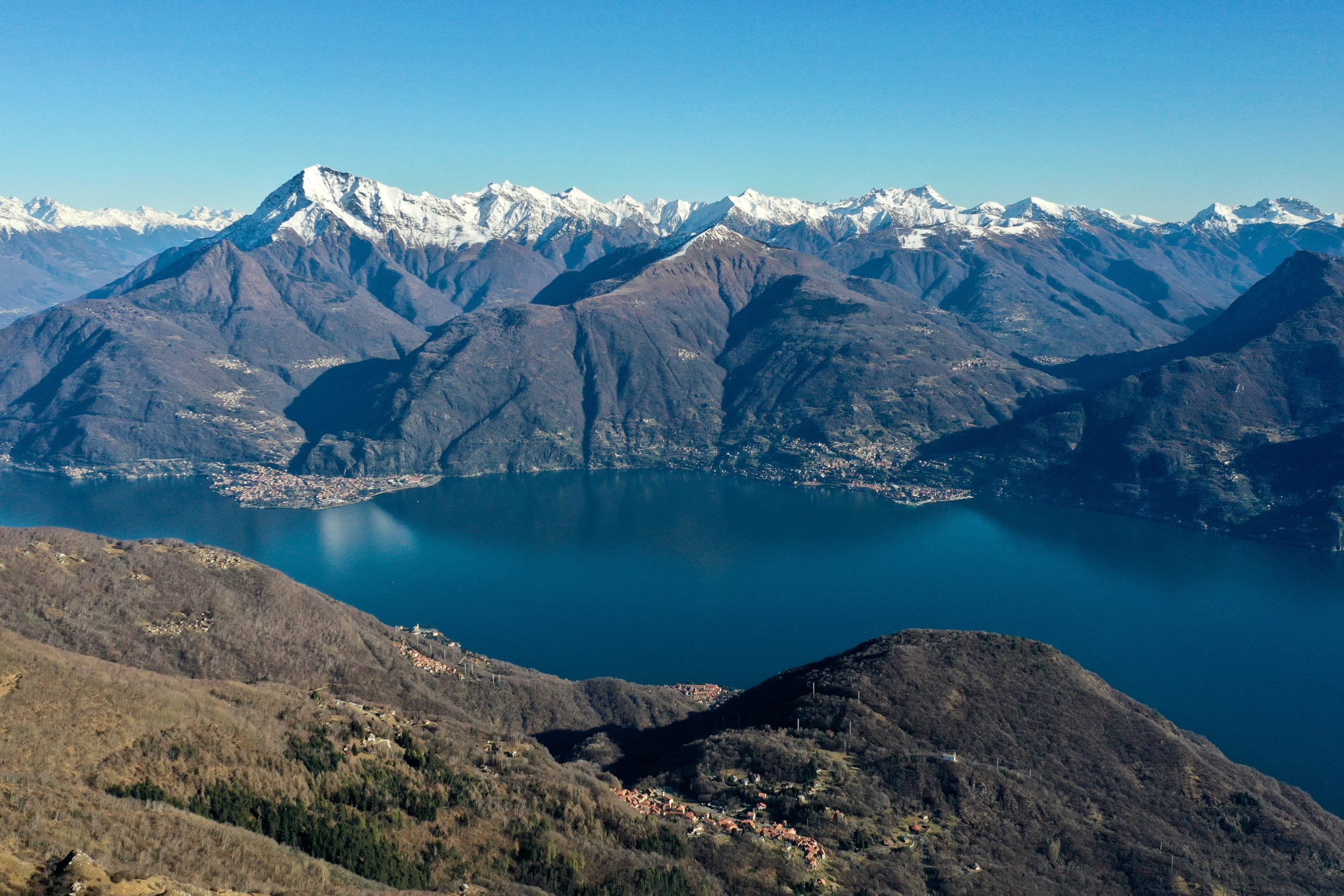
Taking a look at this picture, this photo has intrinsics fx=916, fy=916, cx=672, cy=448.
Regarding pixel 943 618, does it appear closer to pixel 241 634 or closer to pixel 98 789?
pixel 241 634

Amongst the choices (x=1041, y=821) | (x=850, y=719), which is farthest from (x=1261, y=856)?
(x=850, y=719)

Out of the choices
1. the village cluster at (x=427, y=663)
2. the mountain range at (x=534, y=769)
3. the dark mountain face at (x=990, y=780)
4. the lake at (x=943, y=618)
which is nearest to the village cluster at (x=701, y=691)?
the mountain range at (x=534, y=769)

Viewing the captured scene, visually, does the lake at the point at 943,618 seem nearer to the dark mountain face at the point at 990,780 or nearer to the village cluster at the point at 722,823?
the dark mountain face at the point at 990,780

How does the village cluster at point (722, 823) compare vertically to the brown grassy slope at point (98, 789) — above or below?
below

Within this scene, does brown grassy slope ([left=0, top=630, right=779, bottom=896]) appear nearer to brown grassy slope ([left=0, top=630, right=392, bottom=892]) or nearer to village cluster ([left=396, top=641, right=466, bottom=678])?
brown grassy slope ([left=0, top=630, right=392, bottom=892])

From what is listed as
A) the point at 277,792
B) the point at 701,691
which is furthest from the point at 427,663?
the point at 277,792

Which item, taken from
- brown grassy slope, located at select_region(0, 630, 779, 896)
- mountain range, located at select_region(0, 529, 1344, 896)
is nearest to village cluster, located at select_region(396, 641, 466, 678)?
mountain range, located at select_region(0, 529, 1344, 896)

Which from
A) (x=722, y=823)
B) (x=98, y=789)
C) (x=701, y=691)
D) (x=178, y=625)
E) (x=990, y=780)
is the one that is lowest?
(x=701, y=691)
